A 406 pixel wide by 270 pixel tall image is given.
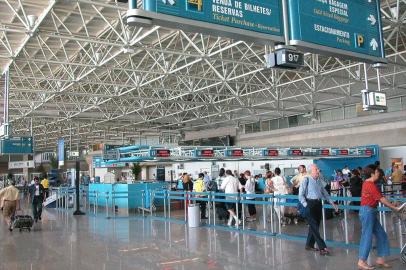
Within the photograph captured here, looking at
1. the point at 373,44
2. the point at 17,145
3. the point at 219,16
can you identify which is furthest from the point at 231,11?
the point at 17,145

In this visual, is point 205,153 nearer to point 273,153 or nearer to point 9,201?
point 273,153

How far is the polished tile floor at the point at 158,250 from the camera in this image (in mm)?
7598

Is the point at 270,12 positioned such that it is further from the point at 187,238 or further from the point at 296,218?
the point at 296,218

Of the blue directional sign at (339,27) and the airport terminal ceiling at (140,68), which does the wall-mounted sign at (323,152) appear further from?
the blue directional sign at (339,27)

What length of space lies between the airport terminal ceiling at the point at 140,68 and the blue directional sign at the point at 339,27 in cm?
611

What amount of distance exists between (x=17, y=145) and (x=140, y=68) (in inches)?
354

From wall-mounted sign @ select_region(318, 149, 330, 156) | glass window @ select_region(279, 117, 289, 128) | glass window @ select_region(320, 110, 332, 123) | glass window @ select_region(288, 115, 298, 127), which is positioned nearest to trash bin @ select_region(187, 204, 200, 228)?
wall-mounted sign @ select_region(318, 149, 330, 156)

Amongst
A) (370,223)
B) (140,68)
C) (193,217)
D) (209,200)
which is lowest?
(193,217)

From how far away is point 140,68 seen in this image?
24203 millimetres

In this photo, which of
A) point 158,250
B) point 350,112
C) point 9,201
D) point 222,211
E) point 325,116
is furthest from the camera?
point 325,116

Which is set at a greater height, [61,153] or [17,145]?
[17,145]

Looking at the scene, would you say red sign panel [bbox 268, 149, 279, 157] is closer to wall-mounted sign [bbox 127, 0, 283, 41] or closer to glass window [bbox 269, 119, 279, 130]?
glass window [bbox 269, 119, 279, 130]

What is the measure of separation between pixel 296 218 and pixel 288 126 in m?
25.6

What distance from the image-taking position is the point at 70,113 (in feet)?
117
